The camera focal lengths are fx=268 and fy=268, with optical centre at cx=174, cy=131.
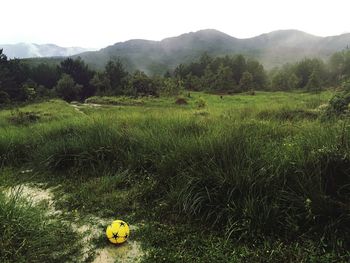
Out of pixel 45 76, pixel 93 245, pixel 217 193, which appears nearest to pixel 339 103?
pixel 217 193

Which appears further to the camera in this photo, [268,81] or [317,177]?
[268,81]

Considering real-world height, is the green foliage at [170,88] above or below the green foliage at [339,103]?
below

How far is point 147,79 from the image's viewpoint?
165 feet

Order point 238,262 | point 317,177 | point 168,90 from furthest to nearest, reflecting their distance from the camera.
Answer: point 168,90
point 317,177
point 238,262

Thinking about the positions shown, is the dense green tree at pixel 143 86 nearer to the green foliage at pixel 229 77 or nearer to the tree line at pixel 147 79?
the tree line at pixel 147 79

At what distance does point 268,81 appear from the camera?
64.1 m

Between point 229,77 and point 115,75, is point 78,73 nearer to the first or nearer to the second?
point 115,75

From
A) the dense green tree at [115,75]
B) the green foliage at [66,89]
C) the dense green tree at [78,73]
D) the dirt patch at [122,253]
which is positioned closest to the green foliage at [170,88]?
the dense green tree at [115,75]

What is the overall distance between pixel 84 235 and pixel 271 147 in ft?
9.99

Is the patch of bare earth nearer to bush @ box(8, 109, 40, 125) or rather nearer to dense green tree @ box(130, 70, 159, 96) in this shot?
bush @ box(8, 109, 40, 125)

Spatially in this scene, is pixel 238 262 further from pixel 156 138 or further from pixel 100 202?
pixel 156 138

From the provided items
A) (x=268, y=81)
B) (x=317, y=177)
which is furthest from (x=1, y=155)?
(x=268, y=81)

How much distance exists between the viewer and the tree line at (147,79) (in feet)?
160

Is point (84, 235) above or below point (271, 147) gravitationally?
below
